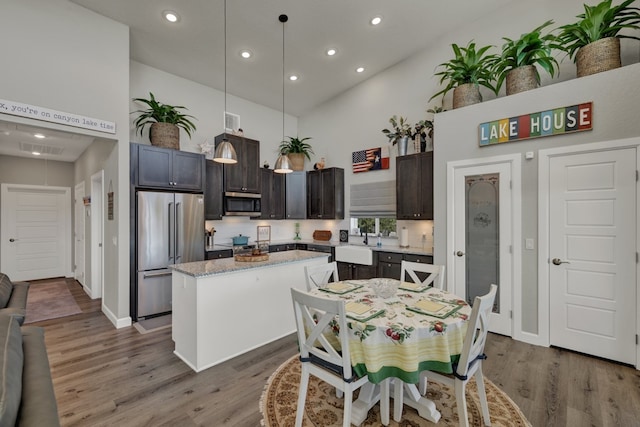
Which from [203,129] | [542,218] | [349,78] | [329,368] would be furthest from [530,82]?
[203,129]

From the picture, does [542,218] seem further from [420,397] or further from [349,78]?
[349,78]

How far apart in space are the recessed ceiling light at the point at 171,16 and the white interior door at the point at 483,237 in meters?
4.18

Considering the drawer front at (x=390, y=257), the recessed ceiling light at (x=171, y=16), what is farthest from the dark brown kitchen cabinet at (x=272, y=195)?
the recessed ceiling light at (x=171, y=16)

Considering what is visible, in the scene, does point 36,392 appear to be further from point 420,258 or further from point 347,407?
point 420,258

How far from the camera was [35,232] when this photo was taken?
6617 millimetres

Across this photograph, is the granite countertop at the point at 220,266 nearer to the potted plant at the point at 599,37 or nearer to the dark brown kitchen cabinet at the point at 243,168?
the dark brown kitchen cabinet at the point at 243,168

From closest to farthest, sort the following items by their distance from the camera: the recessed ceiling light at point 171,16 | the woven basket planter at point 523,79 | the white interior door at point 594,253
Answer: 1. the white interior door at point 594,253
2. the woven basket planter at point 523,79
3. the recessed ceiling light at point 171,16

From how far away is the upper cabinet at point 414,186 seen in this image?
14.9ft

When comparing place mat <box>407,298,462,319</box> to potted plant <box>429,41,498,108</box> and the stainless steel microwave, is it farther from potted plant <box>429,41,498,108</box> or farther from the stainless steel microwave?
the stainless steel microwave

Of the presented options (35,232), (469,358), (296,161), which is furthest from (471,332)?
(35,232)

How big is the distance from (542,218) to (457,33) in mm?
3156

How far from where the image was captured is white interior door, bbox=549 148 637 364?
2.86 metres

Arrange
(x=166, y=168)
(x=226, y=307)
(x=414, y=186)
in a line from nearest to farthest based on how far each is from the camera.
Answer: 1. (x=226, y=307)
2. (x=166, y=168)
3. (x=414, y=186)

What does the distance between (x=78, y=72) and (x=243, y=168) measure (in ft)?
8.68
